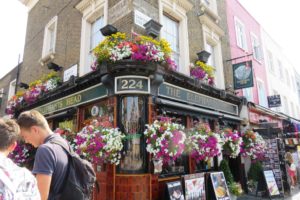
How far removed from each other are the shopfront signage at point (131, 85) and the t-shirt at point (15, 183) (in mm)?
4082

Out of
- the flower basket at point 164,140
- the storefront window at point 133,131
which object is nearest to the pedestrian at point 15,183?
the flower basket at point 164,140

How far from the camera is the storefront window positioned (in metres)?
5.28

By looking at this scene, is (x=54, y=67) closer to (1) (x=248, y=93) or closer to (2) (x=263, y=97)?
(1) (x=248, y=93)

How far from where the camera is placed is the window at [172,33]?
769cm

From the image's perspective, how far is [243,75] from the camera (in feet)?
30.4

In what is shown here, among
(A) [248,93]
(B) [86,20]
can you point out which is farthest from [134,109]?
(A) [248,93]

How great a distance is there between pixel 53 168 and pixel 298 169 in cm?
1440

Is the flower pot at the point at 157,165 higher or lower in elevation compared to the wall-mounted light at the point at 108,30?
lower

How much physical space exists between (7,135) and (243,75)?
9155 mm

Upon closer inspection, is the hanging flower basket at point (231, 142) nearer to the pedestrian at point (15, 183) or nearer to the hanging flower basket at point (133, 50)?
the hanging flower basket at point (133, 50)

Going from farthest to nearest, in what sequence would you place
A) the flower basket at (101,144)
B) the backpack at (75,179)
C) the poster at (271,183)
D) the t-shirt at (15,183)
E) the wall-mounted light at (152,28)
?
1. the poster at (271,183)
2. the wall-mounted light at (152,28)
3. the flower basket at (101,144)
4. the backpack at (75,179)
5. the t-shirt at (15,183)

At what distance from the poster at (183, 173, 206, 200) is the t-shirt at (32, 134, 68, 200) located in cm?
431

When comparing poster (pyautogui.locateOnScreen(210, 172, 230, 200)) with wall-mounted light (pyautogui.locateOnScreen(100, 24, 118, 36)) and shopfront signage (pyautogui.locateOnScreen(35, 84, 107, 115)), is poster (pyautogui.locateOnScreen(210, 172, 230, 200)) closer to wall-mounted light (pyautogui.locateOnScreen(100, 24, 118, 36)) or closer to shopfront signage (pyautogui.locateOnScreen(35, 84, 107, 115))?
shopfront signage (pyautogui.locateOnScreen(35, 84, 107, 115))

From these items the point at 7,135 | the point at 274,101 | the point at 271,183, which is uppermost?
the point at 274,101
